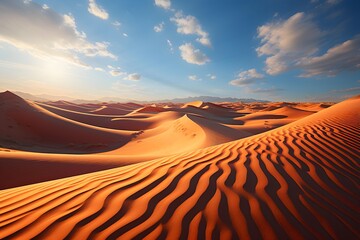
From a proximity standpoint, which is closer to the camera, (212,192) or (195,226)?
(195,226)

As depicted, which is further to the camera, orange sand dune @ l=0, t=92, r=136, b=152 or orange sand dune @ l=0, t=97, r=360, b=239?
orange sand dune @ l=0, t=92, r=136, b=152

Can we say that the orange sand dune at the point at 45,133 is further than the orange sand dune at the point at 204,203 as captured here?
Yes

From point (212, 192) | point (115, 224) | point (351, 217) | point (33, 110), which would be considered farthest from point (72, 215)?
point (33, 110)

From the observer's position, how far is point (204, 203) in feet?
7.64

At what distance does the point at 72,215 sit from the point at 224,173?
2051 mm

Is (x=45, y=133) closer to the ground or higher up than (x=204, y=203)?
closer to the ground

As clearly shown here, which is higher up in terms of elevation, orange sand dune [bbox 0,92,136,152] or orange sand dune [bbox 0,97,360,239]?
orange sand dune [bbox 0,97,360,239]

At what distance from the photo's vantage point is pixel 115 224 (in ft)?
6.55

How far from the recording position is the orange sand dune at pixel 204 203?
192cm

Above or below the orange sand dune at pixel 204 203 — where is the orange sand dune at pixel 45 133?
below

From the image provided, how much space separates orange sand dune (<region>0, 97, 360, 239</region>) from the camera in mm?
1925

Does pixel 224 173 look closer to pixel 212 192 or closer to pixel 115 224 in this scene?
pixel 212 192

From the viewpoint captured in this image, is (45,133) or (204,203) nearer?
(204,203)

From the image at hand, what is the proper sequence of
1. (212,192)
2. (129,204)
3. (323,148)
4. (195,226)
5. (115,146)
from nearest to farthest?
1. (195,226)
2. (129,204)
3. (212,192)
4. (323,148)
5. (115,146)
